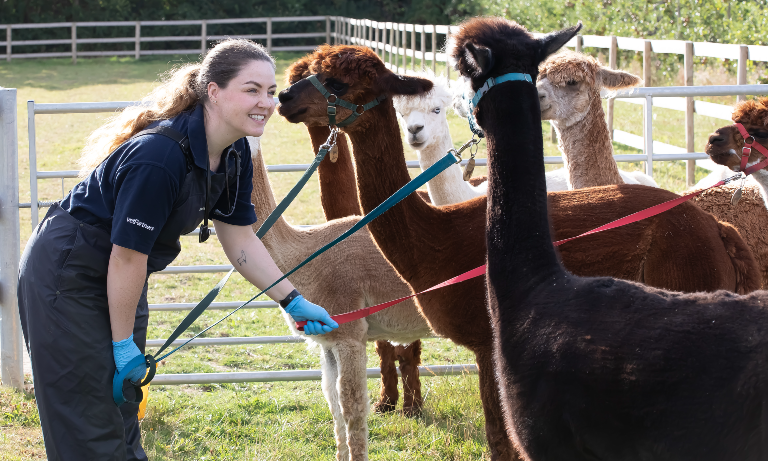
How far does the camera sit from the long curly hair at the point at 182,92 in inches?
85.6

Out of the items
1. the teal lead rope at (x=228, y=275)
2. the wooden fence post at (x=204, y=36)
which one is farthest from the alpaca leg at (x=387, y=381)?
the wooden fence post at (x=204, y=36)

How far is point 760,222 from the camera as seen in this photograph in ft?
12.7

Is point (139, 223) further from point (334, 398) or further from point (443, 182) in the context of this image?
point (443, 182)

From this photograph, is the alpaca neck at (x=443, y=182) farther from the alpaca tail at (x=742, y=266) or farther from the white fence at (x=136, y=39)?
the white fence at (x=136, y=39)

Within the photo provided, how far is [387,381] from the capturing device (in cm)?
429

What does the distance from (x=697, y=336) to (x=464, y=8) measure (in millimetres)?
26659

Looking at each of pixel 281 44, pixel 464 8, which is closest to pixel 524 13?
pixel 464 8

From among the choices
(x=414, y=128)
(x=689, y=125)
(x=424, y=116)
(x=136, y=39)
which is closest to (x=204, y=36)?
(x=136, y=39)

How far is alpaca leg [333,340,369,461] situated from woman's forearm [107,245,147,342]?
52.0 inches

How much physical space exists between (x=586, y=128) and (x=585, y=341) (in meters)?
2.53

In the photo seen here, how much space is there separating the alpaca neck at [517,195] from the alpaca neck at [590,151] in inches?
82.7

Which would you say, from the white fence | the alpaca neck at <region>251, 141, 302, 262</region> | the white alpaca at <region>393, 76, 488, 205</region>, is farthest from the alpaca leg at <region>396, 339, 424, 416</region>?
the white fence

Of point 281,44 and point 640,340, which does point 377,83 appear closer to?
point 640,340

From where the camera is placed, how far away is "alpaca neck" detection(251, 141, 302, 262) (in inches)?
140
